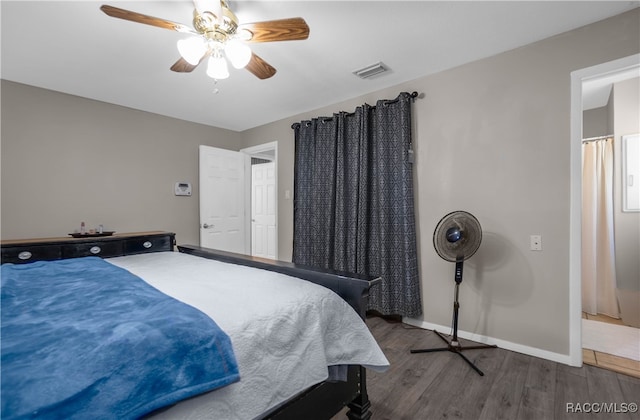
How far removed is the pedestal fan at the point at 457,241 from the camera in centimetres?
227

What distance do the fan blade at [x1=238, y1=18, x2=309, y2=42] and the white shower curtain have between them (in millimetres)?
3439

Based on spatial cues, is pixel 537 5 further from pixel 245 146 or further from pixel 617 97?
pixel 245 146

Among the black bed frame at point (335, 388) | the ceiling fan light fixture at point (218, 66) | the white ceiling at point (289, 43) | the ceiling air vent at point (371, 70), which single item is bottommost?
the black bed frame at point (335, 388)

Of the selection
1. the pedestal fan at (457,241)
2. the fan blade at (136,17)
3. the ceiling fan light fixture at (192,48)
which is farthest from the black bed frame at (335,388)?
the fan blade at (136,17)

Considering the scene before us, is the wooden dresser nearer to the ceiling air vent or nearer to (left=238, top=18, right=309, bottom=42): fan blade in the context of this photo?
(left=238, top=18, right=309, bottom=42): fan blade

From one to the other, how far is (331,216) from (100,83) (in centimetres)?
279

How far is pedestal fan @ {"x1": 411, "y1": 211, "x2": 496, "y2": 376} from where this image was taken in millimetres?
2270

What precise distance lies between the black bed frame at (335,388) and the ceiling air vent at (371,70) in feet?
6.57

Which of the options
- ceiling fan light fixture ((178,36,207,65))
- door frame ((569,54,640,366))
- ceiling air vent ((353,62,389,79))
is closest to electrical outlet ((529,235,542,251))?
door frame ((569,54,640,366))

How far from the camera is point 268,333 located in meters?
1.00

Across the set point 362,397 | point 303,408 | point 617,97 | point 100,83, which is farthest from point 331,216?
point 617,97

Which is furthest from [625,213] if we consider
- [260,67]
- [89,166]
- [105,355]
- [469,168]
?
[89,166]

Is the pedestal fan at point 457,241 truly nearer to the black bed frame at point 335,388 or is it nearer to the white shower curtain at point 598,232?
the black bed frame at point 335,388

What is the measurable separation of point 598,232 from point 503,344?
6.10 feet
